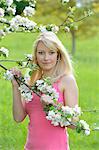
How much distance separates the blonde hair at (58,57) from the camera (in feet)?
14.4

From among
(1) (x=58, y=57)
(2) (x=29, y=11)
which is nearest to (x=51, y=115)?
(1) (x=58, y=57)

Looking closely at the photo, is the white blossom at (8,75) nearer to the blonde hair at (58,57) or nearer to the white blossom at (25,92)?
the white blossom at (25,92)

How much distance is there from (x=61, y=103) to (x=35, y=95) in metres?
0.29

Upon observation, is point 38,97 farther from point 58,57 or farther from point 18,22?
point 18,22

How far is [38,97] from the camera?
14.2 ft

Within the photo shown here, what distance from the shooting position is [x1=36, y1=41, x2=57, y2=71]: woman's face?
4355mm

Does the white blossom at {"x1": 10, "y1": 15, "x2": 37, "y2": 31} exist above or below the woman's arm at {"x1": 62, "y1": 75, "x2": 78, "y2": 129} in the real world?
above

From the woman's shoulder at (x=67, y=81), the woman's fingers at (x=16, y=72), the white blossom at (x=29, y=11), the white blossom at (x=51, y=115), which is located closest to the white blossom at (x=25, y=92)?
the woman's fingers at (x=16, y=72)

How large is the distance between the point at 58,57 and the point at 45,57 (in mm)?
181

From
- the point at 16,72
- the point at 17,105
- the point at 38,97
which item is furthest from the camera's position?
the point at 17,105

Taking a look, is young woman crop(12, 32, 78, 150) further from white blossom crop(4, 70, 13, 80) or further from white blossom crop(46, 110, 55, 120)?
white blossom crop(46, 110, 55, 120)

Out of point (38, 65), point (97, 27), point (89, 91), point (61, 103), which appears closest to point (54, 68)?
point (38, 65)

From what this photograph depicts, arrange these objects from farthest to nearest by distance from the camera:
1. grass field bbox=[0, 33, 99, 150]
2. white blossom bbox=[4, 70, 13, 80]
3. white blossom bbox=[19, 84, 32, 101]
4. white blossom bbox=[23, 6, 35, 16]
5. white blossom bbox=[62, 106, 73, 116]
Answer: grass field bbox=[0, 33, 99, 150] → white blossom bbox=[23, 6, 35, 16] → white blossom bbox=[4, 70, 13, 80] → white blossom bbox=[19, 84, 32, 101] → white blossom bbox=[62, 106, 73, 116]

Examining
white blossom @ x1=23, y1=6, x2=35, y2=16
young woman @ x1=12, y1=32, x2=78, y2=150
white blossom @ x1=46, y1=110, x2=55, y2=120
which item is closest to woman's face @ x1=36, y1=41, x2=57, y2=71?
young woman @ x1=12, y1=32, x2=78, y2=150
